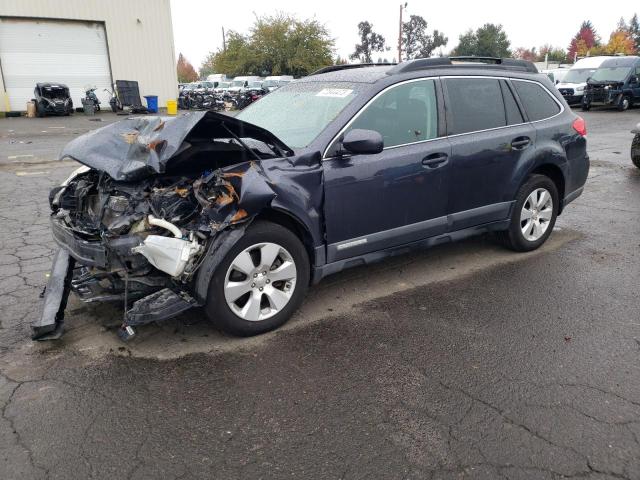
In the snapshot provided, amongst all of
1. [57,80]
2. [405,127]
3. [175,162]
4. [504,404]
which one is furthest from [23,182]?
[57,80]

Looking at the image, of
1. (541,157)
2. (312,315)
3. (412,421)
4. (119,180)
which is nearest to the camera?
(412,421)

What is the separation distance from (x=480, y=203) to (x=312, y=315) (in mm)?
1900

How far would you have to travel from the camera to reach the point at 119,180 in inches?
131

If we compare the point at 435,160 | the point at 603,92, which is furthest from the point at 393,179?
the point at 603,92

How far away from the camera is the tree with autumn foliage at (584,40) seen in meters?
91.4

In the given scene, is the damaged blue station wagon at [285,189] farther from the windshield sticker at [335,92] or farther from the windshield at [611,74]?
the windshield at [611,74]

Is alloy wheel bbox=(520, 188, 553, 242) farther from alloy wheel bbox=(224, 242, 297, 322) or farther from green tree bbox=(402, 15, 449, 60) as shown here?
green tree bbox=(402, 15, 449, 60)

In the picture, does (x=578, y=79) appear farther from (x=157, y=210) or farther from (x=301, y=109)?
(x=157, y=210)

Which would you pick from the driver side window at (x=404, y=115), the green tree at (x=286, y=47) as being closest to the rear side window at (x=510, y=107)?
the driver side window at (x=404, y=115)

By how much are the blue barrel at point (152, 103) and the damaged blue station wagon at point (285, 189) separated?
22103 mm

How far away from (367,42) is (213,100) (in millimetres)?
60744

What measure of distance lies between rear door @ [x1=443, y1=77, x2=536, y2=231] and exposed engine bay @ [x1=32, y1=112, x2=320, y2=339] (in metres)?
1.65

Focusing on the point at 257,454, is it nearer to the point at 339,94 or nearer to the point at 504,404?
the point at 504,404

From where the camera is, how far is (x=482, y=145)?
4547 mm
